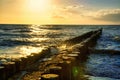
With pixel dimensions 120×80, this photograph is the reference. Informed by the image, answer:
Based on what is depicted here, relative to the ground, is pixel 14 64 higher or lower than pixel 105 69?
higher

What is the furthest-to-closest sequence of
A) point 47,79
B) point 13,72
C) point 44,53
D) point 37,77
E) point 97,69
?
point 44,53 < point 97,69 < point 13,72 < point 37,77 < point 47,79

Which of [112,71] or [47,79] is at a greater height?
[47,79]

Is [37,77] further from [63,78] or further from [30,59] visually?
[30,59]

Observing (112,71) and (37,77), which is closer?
(37,77)

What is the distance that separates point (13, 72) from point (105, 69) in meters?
5.68

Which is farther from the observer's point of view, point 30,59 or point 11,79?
point 30,59

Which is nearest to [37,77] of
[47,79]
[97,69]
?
[47,79]

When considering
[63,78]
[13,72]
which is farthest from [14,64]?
[63,78]

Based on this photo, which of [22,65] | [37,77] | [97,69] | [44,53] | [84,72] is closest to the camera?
[37,77]

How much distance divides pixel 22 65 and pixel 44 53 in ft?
14.3

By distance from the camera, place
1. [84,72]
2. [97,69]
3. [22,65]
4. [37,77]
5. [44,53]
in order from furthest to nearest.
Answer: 1. [44,53]
2. [97,69]
3. [84,72]
4. [22,65]
5. [37,77]

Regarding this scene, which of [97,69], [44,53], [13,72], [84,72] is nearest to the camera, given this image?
[13,72]

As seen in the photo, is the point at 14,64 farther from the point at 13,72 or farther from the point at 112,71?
the point at 112,71

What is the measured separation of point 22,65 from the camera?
11.7 metres
